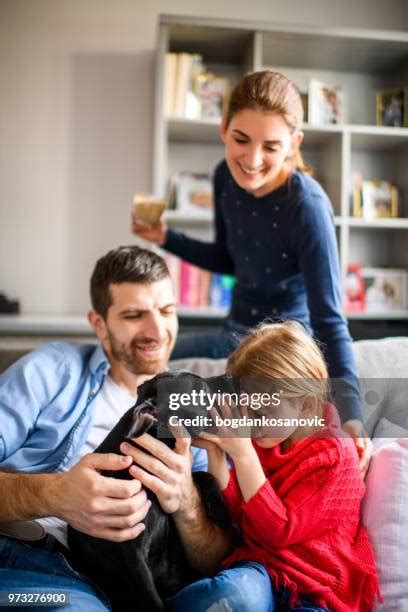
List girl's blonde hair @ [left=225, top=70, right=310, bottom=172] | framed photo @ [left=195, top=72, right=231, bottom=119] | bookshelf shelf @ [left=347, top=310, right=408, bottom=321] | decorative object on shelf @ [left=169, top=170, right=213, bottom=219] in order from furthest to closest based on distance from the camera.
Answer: decorative object on shelf @ [left=169, top=170, right=213, bottom=219] → framed photo @ [left=195, top=72, right=231, bottom=119] → bookshelf shelf @ [left=347, top=310, right=408, bottom=321] → girl's blonde hair @ [left=225, top=70, right=310, bottom=172]

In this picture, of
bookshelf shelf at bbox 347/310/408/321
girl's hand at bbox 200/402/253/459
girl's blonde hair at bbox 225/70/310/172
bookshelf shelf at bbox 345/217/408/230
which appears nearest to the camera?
girl's hand at bbox 200/402/253/459

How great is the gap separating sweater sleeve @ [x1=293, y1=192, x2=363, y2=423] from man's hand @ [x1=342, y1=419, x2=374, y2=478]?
0.14 meters

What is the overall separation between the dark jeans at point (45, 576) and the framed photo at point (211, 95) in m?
1.92

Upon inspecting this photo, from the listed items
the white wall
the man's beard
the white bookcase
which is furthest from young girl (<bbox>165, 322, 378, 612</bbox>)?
the white wall

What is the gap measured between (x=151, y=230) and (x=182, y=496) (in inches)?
27.2

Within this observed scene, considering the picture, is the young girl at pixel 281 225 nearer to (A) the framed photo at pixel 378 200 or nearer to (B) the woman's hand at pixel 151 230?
(B) the woman's hand at pixel 151 230

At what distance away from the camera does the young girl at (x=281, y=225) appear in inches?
36.8

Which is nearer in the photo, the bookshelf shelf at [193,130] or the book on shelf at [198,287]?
the bookshelf shelf at [193,130]

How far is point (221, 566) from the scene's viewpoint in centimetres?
84

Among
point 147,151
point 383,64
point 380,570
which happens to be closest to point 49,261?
point 147,151

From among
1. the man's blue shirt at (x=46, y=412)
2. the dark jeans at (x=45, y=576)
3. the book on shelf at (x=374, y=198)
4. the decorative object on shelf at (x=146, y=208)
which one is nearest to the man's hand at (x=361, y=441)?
the man's blue shirt at (x=46, y=412)

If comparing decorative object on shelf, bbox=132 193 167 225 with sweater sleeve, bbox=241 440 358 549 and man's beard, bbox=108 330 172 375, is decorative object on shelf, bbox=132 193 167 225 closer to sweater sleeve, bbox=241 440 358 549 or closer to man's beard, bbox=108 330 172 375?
man's beard, bbox=108 330 172 375

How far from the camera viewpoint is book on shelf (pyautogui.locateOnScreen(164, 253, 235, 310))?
96.6 inches

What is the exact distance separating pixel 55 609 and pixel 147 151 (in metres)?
2.18
